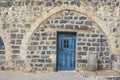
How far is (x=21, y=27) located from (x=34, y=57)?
1314 millimetres

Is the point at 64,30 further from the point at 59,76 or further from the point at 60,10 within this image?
the point at 59,76

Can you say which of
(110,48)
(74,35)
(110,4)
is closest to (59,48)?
(74,35)

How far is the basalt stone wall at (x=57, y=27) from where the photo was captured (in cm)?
986

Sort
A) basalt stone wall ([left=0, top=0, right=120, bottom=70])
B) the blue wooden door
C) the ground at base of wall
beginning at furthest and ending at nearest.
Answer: the blue wooden door < basalt stone wall ([left=0, top=0, right=120, bottom=70]) < the ground at base of wall

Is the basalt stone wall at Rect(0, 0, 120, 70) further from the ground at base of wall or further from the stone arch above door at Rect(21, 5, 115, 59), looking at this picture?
the ground at base of wall

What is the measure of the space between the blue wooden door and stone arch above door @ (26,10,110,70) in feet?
0.73

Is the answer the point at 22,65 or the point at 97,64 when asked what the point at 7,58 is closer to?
the point at 22,65

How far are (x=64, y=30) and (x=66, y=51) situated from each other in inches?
35.0

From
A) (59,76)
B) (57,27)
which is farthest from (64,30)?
(59,76)

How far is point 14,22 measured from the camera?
9867 millimetres

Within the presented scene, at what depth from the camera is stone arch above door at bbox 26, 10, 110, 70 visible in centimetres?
991

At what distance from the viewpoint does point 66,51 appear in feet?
33.5

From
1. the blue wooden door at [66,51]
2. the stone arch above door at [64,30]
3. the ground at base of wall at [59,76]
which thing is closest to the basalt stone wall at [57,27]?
the stone arch above door at [64,30]

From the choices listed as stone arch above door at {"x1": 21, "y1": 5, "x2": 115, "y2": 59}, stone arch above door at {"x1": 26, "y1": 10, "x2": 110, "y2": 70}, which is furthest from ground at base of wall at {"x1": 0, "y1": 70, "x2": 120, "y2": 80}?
stone arch above door at {"x1": 21, "y1": 5, "x2": 115, "y2": 59}
